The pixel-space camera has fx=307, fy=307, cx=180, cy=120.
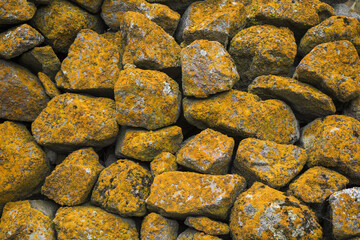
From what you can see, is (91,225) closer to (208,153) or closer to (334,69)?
(208,153)

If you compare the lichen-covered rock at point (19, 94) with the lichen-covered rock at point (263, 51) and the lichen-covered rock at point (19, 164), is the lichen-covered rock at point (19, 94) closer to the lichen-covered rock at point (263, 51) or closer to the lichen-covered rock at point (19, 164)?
the lichen-covered rock at point (19, 164)

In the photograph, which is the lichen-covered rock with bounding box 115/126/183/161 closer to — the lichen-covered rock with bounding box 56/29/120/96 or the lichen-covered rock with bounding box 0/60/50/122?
the lichen-covered rock with bounding box 56/29/120/96

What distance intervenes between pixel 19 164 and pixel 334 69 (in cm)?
346

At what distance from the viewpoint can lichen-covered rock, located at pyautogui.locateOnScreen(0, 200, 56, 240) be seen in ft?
9.98

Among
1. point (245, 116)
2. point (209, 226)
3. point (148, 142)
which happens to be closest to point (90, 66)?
point (148, 142)

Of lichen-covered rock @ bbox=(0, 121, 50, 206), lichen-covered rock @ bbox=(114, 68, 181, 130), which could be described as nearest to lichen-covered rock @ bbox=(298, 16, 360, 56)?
lichen-covered rock @ bbox=(114, 68, 181, 130)

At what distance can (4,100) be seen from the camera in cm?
340

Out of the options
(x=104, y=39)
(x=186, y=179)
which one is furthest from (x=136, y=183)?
(x=104, y=39)

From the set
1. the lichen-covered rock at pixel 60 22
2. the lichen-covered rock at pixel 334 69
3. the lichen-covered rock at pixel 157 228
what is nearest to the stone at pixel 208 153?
the lichen-covered rock at pixel 157 228

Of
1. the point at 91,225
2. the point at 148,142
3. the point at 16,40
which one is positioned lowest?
the point at 91,225

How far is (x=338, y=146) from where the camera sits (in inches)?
117

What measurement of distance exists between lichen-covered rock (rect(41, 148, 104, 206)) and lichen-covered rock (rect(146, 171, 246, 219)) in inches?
27.2

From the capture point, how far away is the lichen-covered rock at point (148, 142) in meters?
3.28

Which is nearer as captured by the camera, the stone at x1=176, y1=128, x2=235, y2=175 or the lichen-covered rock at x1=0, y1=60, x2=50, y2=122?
the stone at x1=176, y1=128, x2=235, y2=175
